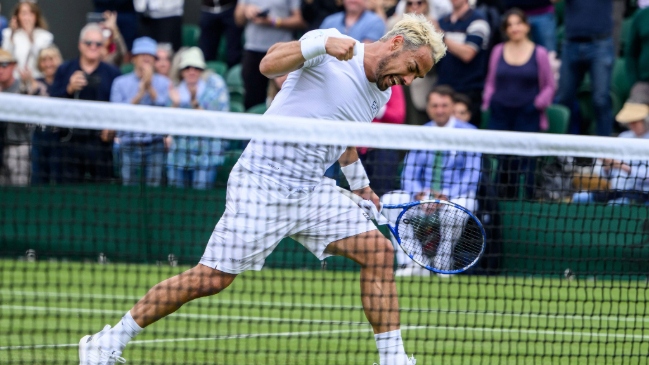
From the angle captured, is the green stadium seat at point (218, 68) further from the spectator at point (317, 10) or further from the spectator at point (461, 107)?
the spectator at point (461, 107)

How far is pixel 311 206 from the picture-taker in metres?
5.75

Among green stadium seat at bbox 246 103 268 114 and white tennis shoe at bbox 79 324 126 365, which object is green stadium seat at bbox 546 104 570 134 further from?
white tennis shoe at bbox 79 324 126 365

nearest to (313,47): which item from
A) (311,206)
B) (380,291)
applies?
(311,206)

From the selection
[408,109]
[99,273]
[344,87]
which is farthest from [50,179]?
[344,87]

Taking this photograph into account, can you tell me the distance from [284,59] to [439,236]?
5.48 feet

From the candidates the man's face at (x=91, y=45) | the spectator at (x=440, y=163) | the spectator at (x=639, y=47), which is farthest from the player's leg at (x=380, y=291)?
the man's face at (x=91, y=45)

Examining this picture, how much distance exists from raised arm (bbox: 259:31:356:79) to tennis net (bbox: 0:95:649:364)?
276mm

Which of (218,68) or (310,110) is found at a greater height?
(218,68)

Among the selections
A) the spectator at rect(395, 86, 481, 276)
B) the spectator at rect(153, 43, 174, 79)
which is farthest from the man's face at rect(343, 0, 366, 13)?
the spectator at rect(153, 43, 174, 79)

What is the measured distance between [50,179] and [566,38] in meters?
6.02

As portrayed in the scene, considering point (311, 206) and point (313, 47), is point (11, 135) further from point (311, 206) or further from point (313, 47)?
point (313, 47)

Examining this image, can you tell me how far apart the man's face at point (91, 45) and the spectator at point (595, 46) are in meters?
5.39

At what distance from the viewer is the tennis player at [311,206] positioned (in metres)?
A: 5.55

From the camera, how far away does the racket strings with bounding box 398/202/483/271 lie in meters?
6.18
